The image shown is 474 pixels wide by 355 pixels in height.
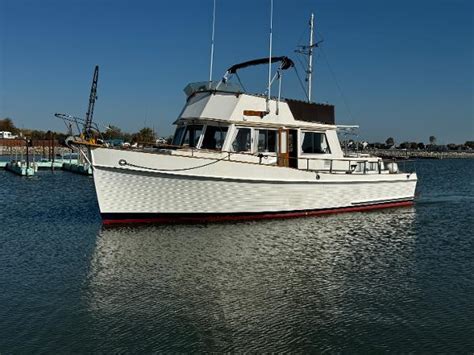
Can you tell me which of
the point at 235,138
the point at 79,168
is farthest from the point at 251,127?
the point at 79,168

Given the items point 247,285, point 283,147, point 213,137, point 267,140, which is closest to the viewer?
point 247,285

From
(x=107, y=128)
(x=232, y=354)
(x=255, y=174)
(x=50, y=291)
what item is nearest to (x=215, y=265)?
(x=50, y=291)

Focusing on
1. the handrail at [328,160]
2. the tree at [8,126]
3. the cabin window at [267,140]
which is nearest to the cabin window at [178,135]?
the handrail at [328,160]

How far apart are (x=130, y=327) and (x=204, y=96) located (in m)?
12.5

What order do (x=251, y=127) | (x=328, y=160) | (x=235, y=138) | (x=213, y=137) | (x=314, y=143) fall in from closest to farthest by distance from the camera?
(x=235, y=138), (x=213, y=137), (x=251, y=127), (x=328, y=160), (x=314, y=143)

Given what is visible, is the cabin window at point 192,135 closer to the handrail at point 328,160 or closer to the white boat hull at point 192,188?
the handrail at point 328,160

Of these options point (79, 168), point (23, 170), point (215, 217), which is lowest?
point (215, 217)

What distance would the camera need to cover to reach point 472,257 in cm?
1352

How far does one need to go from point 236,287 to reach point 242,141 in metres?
9.25

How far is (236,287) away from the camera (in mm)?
10445

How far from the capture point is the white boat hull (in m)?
16.4

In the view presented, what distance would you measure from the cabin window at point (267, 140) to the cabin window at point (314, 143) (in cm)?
158

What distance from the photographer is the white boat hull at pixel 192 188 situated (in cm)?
1641

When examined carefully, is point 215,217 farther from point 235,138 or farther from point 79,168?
point 79,168
